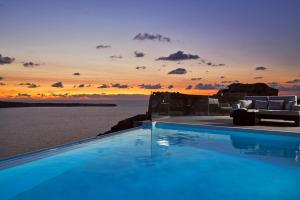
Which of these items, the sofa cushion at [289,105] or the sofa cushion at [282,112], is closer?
the sofa cushion at [282,112]

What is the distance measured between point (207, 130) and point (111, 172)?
5.06m

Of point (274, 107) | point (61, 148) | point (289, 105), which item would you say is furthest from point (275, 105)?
point (61, 148)

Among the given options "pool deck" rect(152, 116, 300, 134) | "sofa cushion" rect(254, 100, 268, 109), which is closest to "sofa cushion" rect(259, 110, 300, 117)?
"pool deck" rect(152, 116, 300, 134)

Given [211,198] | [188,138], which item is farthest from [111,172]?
[188,138]

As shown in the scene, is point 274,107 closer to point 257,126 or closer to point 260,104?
point 260,104

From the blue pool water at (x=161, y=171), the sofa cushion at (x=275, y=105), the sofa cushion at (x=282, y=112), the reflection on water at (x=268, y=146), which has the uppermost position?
the sofa cushion at (x=275, y=105)

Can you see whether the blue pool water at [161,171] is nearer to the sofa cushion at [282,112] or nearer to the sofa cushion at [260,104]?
the sofa cushion at [282,112]

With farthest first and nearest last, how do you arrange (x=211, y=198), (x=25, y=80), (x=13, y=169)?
(x=25, y=80)
(x=13, y=169)
(x=211, y=198)

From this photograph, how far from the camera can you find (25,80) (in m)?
21.8

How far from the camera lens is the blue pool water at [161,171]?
4117mm

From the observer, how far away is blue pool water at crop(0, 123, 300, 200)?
412cm

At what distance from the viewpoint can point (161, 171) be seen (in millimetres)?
5145

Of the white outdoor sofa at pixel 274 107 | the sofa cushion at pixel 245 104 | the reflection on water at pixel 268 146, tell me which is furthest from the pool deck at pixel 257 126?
the sofa cushion at pixel 245 104

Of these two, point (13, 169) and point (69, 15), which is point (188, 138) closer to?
point (13, 169)
